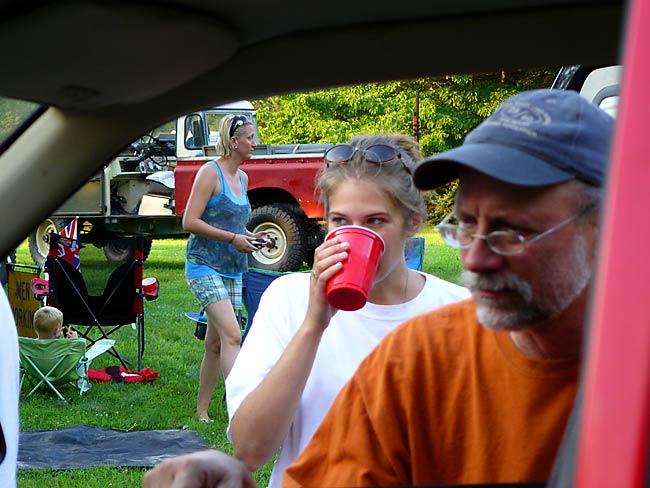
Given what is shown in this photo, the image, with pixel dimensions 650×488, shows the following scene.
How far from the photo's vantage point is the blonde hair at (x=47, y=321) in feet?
23.3

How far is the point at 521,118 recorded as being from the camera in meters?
1.67

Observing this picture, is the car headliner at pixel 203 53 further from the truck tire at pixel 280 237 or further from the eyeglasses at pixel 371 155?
the truck tire at pixel 280 237

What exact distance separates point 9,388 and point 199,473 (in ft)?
3.01

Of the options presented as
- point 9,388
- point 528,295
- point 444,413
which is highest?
point 528,295

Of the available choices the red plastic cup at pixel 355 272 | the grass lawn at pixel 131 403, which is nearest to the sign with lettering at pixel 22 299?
the grass lawn at pixel 131 403

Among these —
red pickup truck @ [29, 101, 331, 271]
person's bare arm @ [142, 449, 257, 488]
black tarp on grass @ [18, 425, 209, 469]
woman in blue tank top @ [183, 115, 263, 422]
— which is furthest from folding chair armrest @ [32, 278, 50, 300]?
person's bare arm @ [142, 449, 257, 488]

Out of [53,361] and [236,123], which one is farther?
[53,361]

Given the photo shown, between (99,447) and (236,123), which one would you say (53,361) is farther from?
(236,123)

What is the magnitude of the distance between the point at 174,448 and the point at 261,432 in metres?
3.62

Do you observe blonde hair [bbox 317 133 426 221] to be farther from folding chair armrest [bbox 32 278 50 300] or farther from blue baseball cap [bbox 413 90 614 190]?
folding chair armrest [bbox 32 278 50 300]

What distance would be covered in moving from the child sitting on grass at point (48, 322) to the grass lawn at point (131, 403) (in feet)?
1.44

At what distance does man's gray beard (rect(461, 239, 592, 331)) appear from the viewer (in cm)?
156

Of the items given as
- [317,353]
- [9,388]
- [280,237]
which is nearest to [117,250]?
[9,388]

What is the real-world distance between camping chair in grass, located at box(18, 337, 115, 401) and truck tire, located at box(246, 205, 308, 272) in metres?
6.99
